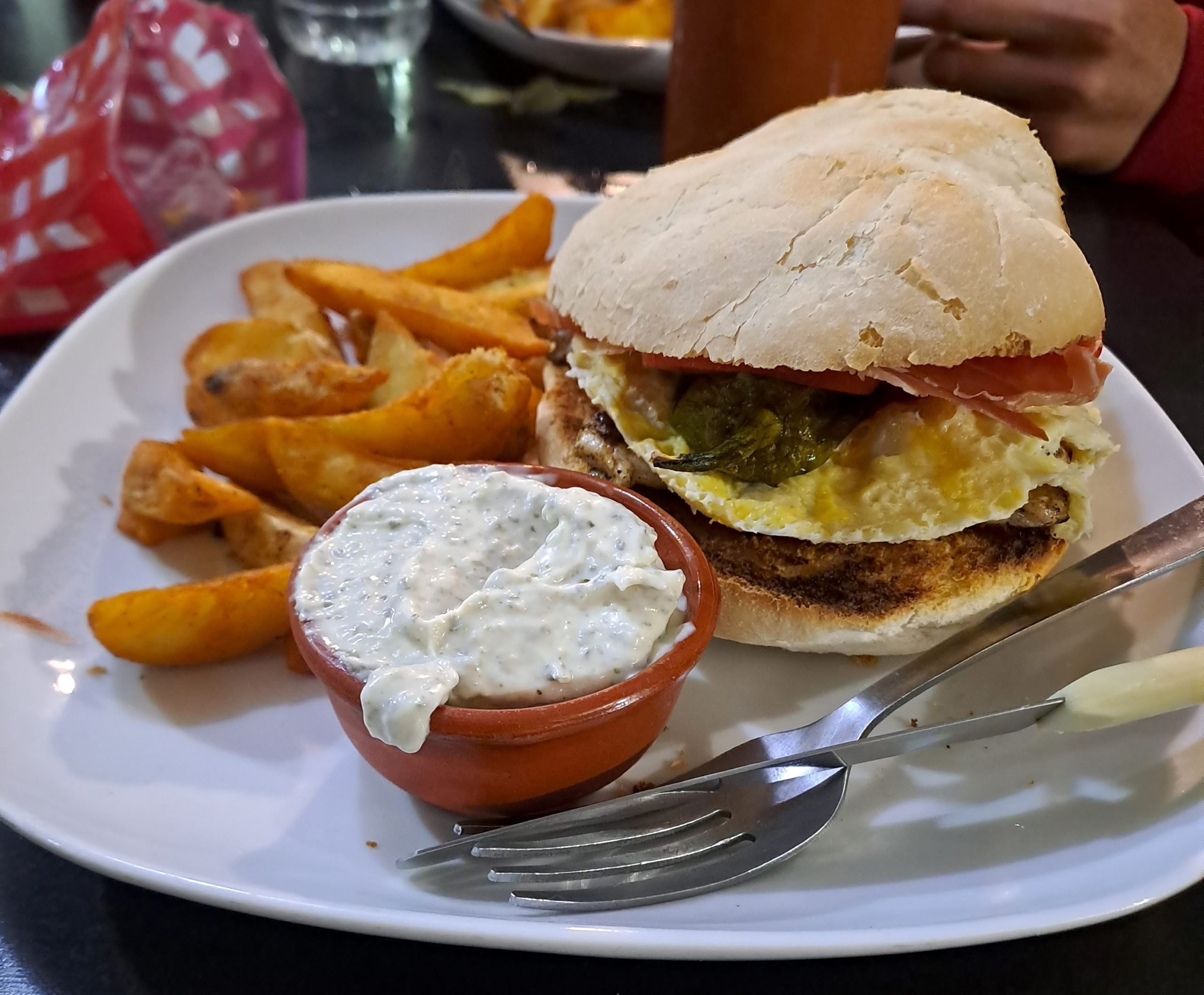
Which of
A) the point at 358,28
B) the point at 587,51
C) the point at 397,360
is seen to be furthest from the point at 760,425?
the point at 358,28

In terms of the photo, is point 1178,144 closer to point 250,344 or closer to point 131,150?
point 250,344

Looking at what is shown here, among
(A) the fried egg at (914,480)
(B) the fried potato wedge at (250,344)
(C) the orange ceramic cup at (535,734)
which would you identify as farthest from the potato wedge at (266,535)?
(A) the fried egg at (914,480)

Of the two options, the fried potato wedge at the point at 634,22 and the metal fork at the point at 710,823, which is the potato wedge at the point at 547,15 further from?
the metal fork at the point at 710,823

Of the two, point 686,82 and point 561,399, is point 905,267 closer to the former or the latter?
point 561,399

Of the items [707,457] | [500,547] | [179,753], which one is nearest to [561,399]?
[707,457]

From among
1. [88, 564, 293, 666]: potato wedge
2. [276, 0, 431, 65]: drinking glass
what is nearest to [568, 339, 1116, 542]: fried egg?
[88, 564, 293, 666]: potato wedge

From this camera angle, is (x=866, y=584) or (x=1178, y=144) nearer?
(x=866, y=584)
